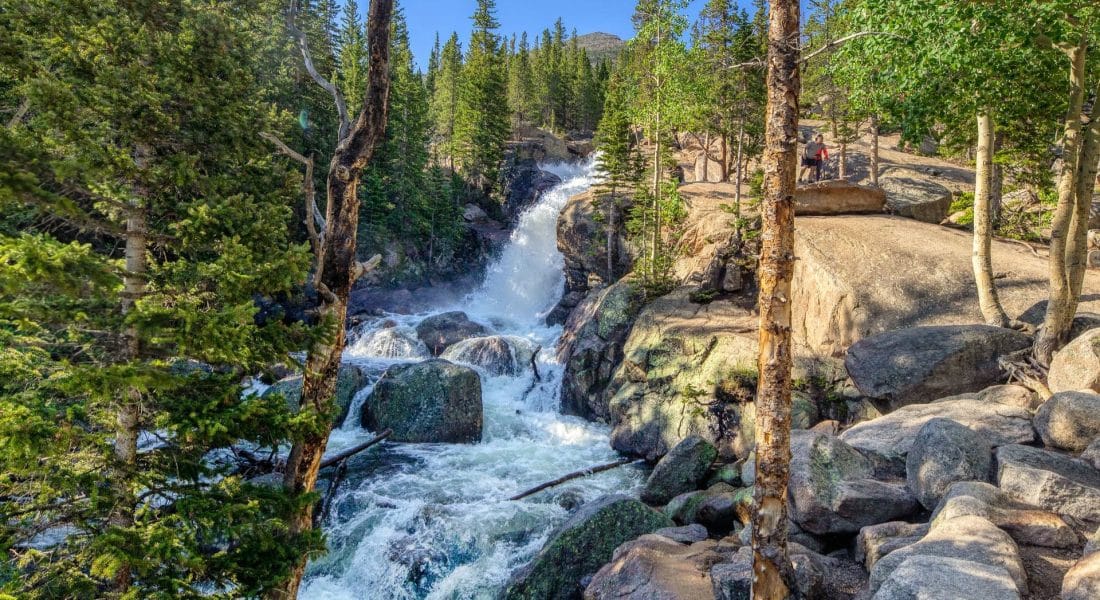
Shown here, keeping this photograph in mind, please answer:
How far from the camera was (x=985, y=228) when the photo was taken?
1271cm

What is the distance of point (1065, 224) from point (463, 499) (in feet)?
47.9

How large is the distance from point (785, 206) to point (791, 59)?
158cm

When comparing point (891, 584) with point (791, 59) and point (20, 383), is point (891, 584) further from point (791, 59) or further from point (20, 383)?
point (20, 383)

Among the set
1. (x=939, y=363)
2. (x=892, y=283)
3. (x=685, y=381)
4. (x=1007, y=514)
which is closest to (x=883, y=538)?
(x=1007, y=514)

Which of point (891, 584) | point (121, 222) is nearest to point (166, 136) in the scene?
point (121, 222)

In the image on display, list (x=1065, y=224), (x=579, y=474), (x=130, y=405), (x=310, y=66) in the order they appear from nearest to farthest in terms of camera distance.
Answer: (x=130, y=405) < (x=310, y=66) < (x=1065, y=224) < (x=579, y=474)

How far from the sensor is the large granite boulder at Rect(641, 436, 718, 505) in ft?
44.4

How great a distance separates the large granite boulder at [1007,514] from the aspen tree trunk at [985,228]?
8038mm

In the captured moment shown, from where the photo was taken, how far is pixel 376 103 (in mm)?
7617

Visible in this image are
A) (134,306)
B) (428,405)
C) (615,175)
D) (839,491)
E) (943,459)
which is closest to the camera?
(134,306)

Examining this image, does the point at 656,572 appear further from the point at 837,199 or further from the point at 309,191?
the point at 837,199

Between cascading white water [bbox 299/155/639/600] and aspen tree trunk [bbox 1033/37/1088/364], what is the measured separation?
10.1 meters

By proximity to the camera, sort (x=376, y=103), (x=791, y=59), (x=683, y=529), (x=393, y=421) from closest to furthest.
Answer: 1. (x=791, y=59)
2. (x=376, y=103)
3. (x=683, y=529)
4. (x=393, y=421)

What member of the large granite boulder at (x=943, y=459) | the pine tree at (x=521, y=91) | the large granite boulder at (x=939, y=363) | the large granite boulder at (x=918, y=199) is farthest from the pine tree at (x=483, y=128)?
the large granite boulder at (x=943, y=459)
